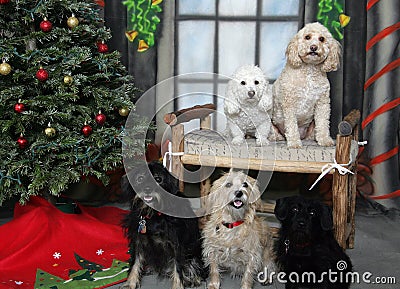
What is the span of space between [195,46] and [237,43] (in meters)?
0.33

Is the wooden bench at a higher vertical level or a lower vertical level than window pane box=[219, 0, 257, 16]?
lower

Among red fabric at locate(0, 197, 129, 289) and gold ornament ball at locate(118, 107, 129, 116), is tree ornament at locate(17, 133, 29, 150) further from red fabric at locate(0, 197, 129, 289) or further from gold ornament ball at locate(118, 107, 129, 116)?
gold ornament ball at locate(118, 107, 129, 116)

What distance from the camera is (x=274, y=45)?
3934 mm

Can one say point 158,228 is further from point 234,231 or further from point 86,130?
point 86,130

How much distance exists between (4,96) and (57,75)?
1.01ft

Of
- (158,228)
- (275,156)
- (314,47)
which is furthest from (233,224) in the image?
(314,47)

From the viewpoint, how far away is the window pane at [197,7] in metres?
3.92

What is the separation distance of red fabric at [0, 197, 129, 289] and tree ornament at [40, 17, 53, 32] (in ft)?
3.34

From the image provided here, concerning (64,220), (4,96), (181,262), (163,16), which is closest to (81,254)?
(64,220)

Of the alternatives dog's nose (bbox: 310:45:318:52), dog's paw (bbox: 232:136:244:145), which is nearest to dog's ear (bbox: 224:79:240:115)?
dog's paw (bbox: 232:136:244:145)

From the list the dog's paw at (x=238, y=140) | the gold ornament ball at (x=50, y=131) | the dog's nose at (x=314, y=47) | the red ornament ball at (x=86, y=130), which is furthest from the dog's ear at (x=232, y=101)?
the gold ornament ball at (x=50, y=131)

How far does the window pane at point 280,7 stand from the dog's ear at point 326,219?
199 centimetres

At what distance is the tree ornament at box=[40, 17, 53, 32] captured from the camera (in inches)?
111

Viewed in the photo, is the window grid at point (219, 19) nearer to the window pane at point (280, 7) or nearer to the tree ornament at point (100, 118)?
the window pane at point (280, 7)
